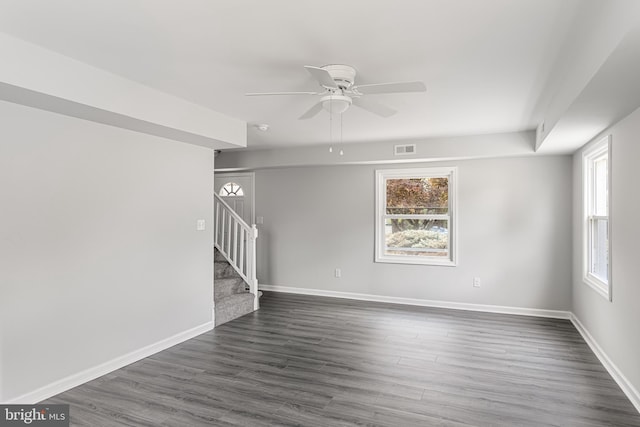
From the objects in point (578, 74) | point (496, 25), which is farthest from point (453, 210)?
point (496, 25)

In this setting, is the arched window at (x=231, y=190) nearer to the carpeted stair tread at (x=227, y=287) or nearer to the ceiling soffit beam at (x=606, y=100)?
the carpeted stair tread at (x=227, y=287)

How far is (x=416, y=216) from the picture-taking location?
590cm

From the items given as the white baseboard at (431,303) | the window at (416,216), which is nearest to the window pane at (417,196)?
the window at (416,216)

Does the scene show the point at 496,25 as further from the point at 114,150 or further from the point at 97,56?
the point at 114,150

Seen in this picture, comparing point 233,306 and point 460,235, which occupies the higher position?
point 460,235

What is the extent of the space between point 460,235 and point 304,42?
157 inches

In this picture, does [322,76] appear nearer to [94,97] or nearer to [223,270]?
[94,97]

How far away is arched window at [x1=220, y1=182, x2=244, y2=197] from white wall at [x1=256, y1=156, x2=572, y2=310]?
377mm

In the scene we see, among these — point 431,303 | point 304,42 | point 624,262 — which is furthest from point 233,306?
point 624,262

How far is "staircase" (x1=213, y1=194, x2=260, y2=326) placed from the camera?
5.03 m

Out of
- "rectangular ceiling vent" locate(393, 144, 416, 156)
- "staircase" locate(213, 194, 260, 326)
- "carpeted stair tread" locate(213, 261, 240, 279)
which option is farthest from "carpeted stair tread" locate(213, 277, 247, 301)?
"rectangular ceiling vent" locate(393, 144, 416, 156)

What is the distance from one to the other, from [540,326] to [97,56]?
5.15 meters

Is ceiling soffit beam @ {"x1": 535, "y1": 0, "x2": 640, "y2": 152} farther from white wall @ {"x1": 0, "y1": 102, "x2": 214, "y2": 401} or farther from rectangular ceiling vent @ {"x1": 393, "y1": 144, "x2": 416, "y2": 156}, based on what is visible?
white wall @ {"x1": 0, "y1": 102, "x2": 214, "y2": 401}

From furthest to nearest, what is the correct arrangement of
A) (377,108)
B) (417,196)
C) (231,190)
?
1. (231,190)
2. (417,196)
3. (377,108)
